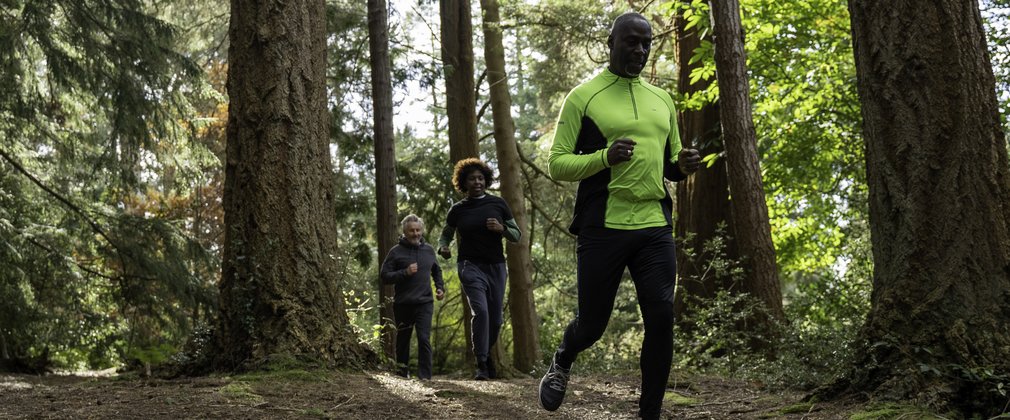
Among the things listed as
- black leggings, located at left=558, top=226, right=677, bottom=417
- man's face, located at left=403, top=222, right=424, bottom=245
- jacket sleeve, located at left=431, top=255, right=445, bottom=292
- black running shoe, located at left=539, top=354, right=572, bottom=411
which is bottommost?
black running shoe, located at left=539, top=354, right=572, bottom=411

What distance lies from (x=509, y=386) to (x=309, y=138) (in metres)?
2.71

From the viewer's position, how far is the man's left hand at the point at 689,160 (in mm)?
4914

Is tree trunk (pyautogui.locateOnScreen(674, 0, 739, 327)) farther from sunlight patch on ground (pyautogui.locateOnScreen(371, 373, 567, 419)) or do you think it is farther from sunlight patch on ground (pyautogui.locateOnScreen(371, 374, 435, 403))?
sunlight patch on ground (pyautogui.locateOnScreen(371, 374, 435, 403))

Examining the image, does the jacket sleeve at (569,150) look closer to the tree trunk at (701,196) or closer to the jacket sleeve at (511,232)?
the jacket sleeve at (511,232)

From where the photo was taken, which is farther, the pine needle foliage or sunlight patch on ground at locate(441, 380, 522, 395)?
the pine needle foliage

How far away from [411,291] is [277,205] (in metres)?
2.55

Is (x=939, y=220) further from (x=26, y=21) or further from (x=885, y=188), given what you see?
(x=26, y=21)

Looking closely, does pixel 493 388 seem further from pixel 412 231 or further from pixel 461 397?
pixel 412 231

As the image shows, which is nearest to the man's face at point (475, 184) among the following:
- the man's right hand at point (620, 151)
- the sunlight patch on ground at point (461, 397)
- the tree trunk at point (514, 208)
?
the sunlight patch on ground at point (461, 397)

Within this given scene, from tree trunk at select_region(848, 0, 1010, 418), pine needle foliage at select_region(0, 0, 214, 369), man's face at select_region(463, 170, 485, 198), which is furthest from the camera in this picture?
pine needle foliage at select_region(0, 0, 214, 369)

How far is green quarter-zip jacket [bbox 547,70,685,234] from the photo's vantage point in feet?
16.4

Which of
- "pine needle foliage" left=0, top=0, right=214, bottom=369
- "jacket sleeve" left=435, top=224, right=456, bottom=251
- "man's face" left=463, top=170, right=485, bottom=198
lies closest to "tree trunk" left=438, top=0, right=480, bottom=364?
"pine needle foliage" left=0, top=0, right=214, bottom=369

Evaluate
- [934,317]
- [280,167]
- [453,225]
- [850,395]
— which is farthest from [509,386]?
[934,317]

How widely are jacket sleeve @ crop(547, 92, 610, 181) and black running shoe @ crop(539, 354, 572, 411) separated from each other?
3.51 feet
